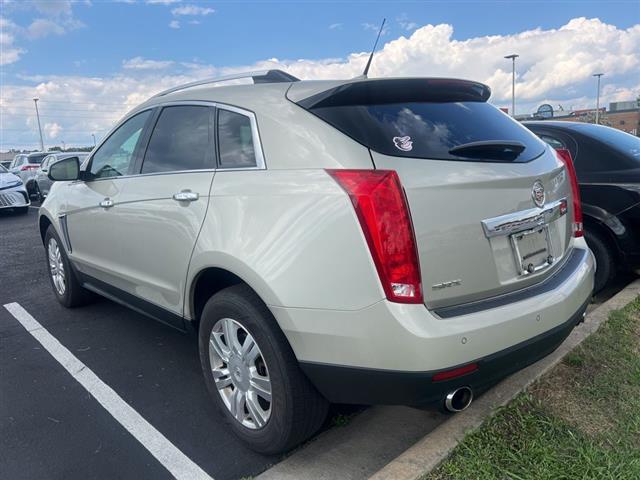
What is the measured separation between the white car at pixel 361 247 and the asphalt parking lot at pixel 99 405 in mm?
289

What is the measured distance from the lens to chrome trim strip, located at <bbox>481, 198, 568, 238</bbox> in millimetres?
2227

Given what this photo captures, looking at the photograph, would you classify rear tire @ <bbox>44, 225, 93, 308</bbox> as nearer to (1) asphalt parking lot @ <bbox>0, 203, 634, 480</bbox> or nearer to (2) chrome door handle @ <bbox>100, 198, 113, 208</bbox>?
(1) asphalt parking lot @ <bbox>0, 203, 634, 480</bbox>

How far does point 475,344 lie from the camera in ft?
6.87

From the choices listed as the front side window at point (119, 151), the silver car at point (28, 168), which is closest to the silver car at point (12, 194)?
the silver car at point (28, 168)

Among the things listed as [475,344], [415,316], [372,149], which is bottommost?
[475,344]

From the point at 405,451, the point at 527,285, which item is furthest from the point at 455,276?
the point at 405,451

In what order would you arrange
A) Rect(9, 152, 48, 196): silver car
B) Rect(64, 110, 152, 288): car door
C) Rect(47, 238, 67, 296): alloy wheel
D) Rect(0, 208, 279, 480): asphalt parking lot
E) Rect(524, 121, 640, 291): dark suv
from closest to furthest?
A: Rect(0, 208, 279, 480): asphalt parking lot → Rect(64, 110, 152, 288): car door → Rect(524, 121, 640, 291): dark suv → Rect(47, 238, 67, 296): alloy wheel → Rect(9, 152, 48, 196): silver car

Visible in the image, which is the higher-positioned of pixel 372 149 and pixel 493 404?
pixel 372 149

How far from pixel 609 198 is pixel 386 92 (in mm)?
2965

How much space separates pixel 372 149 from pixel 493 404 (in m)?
1.52

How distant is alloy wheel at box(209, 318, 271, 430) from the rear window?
3.44ft

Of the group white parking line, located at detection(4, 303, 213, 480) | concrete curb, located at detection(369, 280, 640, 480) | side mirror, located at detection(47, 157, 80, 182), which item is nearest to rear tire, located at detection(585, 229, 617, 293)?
concrete curb, located at detection(369, 280, 640, 480)

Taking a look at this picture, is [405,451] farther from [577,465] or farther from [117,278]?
[117,278]

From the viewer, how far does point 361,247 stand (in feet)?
6.70
